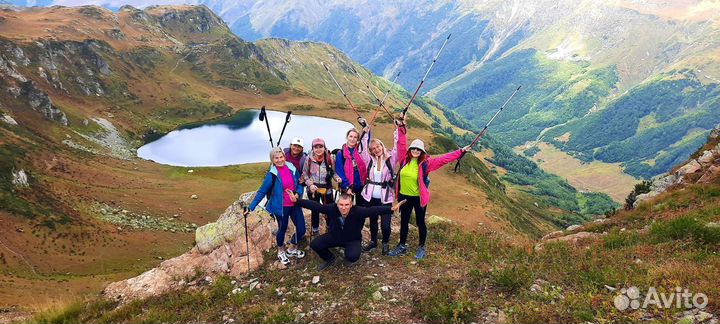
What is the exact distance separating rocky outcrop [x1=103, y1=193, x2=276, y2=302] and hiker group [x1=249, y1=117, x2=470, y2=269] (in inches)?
68.1

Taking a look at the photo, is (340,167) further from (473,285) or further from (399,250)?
(473,285)

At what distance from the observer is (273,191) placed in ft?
47.5

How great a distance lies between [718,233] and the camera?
12.8 meters

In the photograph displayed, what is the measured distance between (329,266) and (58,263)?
3500 centimetres

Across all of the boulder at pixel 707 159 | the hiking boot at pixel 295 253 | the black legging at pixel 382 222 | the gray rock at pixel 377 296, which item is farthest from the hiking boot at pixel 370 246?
the boulder at pixel 707 159

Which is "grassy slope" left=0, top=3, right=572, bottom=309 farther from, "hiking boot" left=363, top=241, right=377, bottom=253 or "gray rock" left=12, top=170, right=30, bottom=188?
"hiking boot" left=363, top=241, right=377, bottom=253

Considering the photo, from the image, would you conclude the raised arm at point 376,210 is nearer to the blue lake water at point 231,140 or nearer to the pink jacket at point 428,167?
the pink jacket at point 428,167

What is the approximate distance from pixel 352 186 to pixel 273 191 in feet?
8.84

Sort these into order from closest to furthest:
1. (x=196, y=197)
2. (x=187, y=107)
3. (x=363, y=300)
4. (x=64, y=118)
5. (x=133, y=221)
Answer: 1. (x=363, y=300)
2. (x=133, y=221)
3. (x=196, y=197)
4. (x=64, y=118)
5. (x=187, y=107)

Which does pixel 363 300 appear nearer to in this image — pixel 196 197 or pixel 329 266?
pixel 329 266

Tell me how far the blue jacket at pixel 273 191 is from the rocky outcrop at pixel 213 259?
6.04 feet

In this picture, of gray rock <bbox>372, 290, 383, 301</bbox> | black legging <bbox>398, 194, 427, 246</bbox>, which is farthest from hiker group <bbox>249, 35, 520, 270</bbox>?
gray rock <bbox>372, 290, 383, 301</bbox>

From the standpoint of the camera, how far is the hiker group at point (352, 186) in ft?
44.1

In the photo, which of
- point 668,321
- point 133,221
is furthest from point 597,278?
point 133,221
